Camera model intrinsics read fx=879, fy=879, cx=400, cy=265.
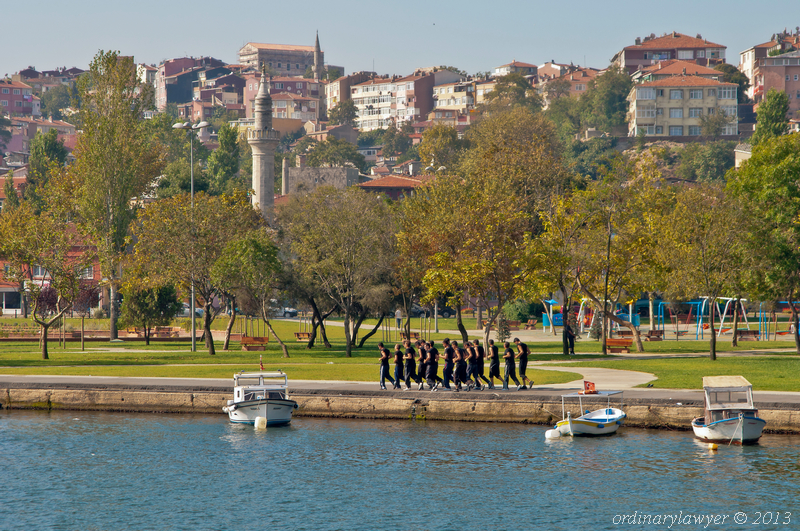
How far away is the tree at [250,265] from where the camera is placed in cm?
4309

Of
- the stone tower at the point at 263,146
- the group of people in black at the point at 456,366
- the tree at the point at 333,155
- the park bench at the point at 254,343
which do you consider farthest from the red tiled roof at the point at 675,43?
the group of people in black at the point at 456,366

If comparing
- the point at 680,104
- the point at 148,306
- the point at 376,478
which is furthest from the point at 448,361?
the point at 680,104

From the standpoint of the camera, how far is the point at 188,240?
45.4 m

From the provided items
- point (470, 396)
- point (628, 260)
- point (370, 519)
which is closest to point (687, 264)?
point (628, 260)

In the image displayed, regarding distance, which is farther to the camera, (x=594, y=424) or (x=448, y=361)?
(x=448, y=361)

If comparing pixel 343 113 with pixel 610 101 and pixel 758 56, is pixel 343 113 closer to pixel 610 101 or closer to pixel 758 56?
pixel 610 101

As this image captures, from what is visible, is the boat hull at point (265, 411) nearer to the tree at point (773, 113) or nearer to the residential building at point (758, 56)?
the tree at point (773, 113)

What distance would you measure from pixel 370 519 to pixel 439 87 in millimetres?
182519

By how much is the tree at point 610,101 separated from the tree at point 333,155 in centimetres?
4347

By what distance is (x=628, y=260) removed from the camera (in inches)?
1706

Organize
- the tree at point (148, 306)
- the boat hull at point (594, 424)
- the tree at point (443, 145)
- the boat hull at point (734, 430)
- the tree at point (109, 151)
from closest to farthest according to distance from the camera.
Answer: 1. the boat hull at point (734, 430)
2. the boat hull at point (594, 424)
3. the tree at point (148, 306)
4. the tree at point (109, 151)
5. the tree at point (443, 145)

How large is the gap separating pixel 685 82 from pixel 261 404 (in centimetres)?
12730

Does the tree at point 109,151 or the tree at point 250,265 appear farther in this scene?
the tree at point 109,151

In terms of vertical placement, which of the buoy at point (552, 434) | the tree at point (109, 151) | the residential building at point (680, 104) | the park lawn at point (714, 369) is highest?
the residential building at point (680, 104)
